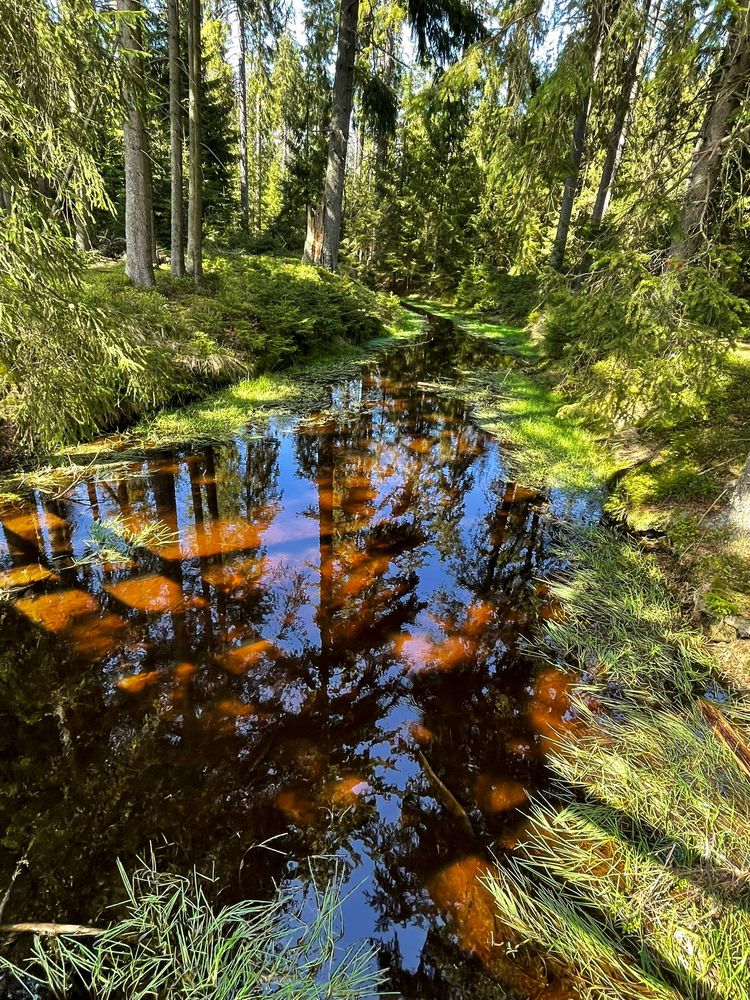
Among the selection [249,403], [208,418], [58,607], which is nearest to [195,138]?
[249,403]

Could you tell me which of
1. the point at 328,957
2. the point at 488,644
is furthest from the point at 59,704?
the point at 488,644

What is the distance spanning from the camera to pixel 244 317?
10461 mm

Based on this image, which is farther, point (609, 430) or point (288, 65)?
point (288, 65)

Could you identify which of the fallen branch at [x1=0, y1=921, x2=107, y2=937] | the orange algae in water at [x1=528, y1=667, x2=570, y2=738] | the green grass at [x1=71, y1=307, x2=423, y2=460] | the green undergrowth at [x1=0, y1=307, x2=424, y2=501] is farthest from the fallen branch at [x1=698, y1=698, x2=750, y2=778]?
the green grass at [x1=71, y1=307, x2=423, y2=460]

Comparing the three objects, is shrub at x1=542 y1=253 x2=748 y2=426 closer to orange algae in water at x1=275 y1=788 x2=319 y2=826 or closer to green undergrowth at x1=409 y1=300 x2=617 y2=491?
green undergrowth at x1=409 y1=300 x2=617 y2=491

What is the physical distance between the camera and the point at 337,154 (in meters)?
14.6

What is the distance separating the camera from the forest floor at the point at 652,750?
202 centimetres

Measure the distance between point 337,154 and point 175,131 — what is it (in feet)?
21.0

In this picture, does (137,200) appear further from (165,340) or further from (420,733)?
(420,733)

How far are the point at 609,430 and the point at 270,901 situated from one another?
23.1 feet

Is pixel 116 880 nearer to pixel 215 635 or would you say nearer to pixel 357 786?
pixel 357 786

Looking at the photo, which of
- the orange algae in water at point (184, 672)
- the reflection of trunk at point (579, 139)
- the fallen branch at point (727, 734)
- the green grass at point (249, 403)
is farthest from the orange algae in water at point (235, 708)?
the reflection of trunk at point (579, 139)

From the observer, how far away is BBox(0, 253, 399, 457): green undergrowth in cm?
349

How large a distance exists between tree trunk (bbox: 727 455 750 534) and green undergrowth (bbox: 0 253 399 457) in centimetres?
501
